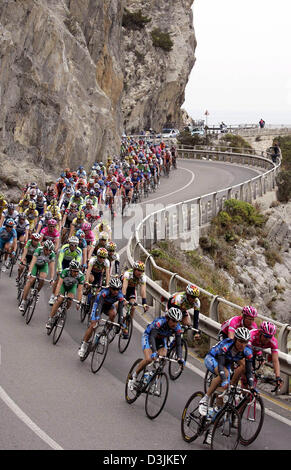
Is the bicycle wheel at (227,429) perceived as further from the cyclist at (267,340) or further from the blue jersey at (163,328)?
the blue jersey at (163,328)

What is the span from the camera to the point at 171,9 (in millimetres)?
80375

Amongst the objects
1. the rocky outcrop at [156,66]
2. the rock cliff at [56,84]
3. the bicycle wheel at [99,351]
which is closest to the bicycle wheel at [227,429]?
the bicycle wheel at [99,351]

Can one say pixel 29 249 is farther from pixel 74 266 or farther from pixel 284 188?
pixel 284 188

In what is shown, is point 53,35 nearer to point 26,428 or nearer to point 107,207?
point 107,207

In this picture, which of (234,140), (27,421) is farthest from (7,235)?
(234,140)

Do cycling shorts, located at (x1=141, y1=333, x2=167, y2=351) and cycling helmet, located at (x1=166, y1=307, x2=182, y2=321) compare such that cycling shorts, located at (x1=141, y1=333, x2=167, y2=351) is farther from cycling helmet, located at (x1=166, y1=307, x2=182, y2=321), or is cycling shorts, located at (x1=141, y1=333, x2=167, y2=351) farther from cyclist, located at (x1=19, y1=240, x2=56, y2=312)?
cyclist, located at (x1=19, y1=240, x2=56, y2=312)

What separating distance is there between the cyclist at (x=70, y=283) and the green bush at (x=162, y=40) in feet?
218

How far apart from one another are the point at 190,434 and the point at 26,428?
2.18 m

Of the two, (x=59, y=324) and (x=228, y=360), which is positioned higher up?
(x=228, y=360)

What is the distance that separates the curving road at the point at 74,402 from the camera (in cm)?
820

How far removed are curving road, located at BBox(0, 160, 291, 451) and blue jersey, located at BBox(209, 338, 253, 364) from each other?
1132mm

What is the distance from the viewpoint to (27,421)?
8672 mm

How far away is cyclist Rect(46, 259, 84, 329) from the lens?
41.2 ft

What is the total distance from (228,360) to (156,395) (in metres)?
1.35
